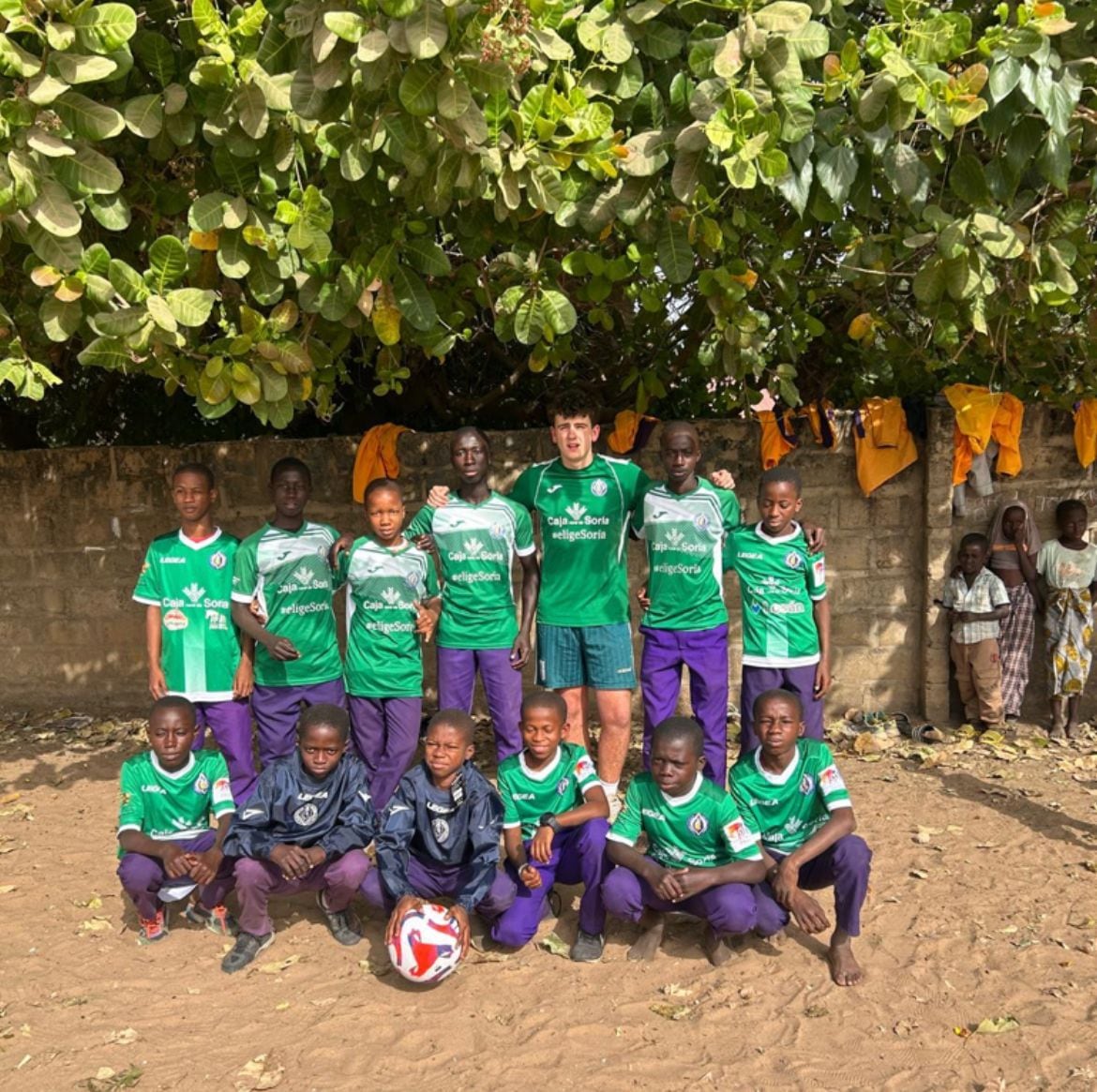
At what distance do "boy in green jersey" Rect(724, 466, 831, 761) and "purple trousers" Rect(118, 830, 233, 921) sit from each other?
7.58 feet

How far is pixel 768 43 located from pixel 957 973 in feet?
10.3

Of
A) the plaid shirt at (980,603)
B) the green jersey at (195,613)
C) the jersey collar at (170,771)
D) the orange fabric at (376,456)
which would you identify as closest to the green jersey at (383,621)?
the green jersey at (195,613)

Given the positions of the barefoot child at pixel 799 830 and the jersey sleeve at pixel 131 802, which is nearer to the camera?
the barefoot child at pixel 799 830

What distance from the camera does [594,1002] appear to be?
12.4 feet

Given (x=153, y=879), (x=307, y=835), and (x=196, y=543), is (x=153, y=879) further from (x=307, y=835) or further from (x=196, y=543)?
(x=196, y=543)

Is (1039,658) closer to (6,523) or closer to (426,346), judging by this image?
(426,346)

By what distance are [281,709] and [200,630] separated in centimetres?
51

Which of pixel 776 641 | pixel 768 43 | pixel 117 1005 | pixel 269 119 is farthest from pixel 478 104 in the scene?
pixel 117 1005

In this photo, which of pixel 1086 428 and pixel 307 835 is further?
pixel 1086 428

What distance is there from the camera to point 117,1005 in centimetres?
381

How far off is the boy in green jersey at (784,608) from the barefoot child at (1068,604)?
2.19 metres

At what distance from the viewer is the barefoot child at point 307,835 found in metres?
4.09

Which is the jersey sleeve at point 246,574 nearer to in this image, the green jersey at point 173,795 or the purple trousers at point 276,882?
the green jersey at point 173,795

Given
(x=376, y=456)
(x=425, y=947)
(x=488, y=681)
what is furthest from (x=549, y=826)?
(x=376, y=456)
